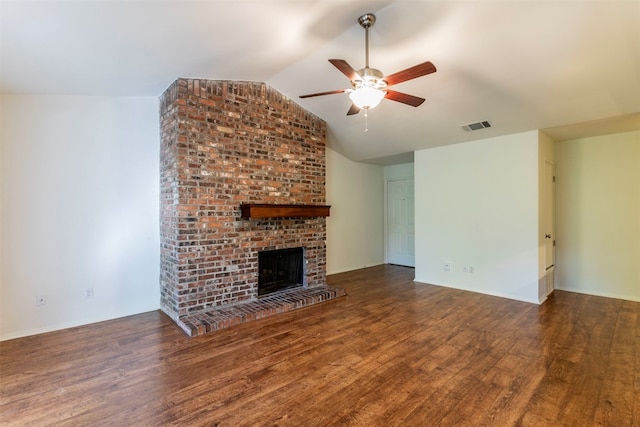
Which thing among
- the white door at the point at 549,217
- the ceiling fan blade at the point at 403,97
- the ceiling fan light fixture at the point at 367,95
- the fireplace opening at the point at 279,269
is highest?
the ceiling fan blade at the point at 403,97

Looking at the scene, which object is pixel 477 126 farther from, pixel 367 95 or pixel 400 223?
pixel 400 223

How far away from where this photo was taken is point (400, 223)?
672cm

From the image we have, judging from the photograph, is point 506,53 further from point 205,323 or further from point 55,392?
point 55,392

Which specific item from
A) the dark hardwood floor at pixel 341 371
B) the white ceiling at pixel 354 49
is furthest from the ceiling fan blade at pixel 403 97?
the dark hardwood floor at pixel 341 371

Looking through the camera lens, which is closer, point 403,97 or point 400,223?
point 403,97

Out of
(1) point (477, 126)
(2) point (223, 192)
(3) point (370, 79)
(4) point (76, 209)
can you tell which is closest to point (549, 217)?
(1) point (477, 126)

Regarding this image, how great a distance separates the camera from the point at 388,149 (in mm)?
5344

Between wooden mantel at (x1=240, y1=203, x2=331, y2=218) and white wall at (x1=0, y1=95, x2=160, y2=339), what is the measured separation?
117 cm

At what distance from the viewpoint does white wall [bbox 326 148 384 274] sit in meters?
5.89

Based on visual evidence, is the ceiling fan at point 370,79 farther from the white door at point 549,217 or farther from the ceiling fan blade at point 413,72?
the white door at point 549,217

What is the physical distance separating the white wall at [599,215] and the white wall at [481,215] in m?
1.18

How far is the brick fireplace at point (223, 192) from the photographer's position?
345 centimetres

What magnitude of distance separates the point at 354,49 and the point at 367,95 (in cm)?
91

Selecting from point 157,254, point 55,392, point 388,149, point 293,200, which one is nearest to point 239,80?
point 293,200
